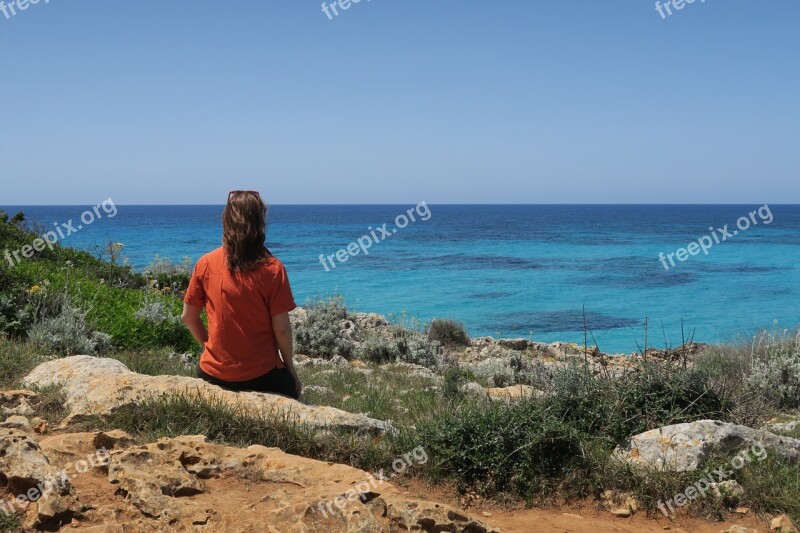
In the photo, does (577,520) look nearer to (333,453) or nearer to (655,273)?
(333,453)

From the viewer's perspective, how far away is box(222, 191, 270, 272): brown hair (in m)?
5.34

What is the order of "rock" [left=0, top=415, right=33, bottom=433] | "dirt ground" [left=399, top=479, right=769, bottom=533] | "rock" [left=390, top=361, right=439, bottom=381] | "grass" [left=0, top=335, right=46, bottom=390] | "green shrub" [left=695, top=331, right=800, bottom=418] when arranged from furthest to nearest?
"rock" [left=390, top=361, right=439, bottom=381] → "green shrub" [left=695, top=331, right=800, bottom=418] → "grass" [left=0, top=335, right=46, bottom=390] → "rock" [left=0, top=415, right=33, bottom=433] → "dirt ground" [left=399, top=479, right=769, bottom=533]

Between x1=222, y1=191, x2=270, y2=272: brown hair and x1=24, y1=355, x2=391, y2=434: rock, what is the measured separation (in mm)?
1038

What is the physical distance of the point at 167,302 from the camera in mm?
11602

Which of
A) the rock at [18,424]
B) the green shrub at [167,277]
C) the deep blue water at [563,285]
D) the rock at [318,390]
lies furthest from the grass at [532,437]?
the green shrub at [167,277]

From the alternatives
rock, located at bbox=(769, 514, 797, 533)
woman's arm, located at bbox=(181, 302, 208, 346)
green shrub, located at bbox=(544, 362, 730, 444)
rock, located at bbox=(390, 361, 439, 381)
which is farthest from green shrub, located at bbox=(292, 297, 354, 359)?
rock, located at bbox=(769, 514, 797, 533)

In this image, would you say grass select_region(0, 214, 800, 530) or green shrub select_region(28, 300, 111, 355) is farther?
green shrub select_region(28, 300, 111, 355)

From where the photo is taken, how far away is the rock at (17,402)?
5180 mm

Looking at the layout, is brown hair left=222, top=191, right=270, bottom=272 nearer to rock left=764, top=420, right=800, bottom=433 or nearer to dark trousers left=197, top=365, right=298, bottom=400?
dark trousers left=197, top=365, right=298, bottom=400

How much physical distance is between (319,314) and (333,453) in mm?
9505

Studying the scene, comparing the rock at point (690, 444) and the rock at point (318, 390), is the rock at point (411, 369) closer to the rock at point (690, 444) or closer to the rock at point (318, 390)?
the rock at point (318, 390)

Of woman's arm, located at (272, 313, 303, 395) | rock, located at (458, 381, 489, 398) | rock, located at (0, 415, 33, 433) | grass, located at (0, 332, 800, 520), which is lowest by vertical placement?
rock, located at (458, 381, 489, 398)

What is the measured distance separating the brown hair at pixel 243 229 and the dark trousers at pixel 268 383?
977 millimetres

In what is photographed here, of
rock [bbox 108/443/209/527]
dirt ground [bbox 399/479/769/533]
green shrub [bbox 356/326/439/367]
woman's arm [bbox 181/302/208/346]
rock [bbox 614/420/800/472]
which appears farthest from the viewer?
green shrub [bbox 356/326/439/367]
